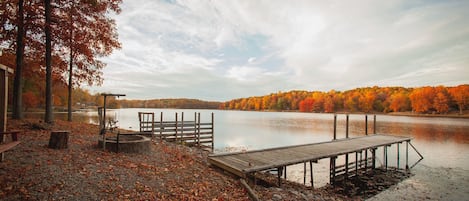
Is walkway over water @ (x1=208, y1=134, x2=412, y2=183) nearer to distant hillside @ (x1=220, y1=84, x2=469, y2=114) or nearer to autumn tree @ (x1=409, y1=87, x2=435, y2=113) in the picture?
autumn tree @ (x1=409, y1=87, x2=435, y2=113)

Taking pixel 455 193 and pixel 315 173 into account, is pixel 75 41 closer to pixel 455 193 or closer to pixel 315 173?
pixel 315 173

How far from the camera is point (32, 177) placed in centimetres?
554

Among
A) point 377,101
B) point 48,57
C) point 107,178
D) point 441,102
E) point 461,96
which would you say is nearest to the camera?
point 107,178

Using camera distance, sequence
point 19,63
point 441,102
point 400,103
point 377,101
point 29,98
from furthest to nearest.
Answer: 1. point 377,101
2. point 400,103
3. point 441,102
4. point 29,98
5. point 19,63

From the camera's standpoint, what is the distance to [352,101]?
3804 inches

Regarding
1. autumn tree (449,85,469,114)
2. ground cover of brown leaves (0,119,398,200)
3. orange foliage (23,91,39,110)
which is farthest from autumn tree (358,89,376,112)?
orange foliage (23,91,39,110)

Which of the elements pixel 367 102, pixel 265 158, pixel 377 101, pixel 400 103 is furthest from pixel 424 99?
pixel 265 158

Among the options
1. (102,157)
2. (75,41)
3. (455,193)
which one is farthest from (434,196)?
(75,41)

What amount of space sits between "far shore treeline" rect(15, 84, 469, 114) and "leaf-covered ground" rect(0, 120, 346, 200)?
37100 mm

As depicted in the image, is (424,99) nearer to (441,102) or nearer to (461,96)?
(441,102)

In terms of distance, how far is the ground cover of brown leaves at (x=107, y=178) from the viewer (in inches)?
207

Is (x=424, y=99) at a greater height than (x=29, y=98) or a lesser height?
greater

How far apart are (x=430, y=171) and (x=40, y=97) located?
5696cm

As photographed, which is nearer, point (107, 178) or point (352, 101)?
point (107, 178)
